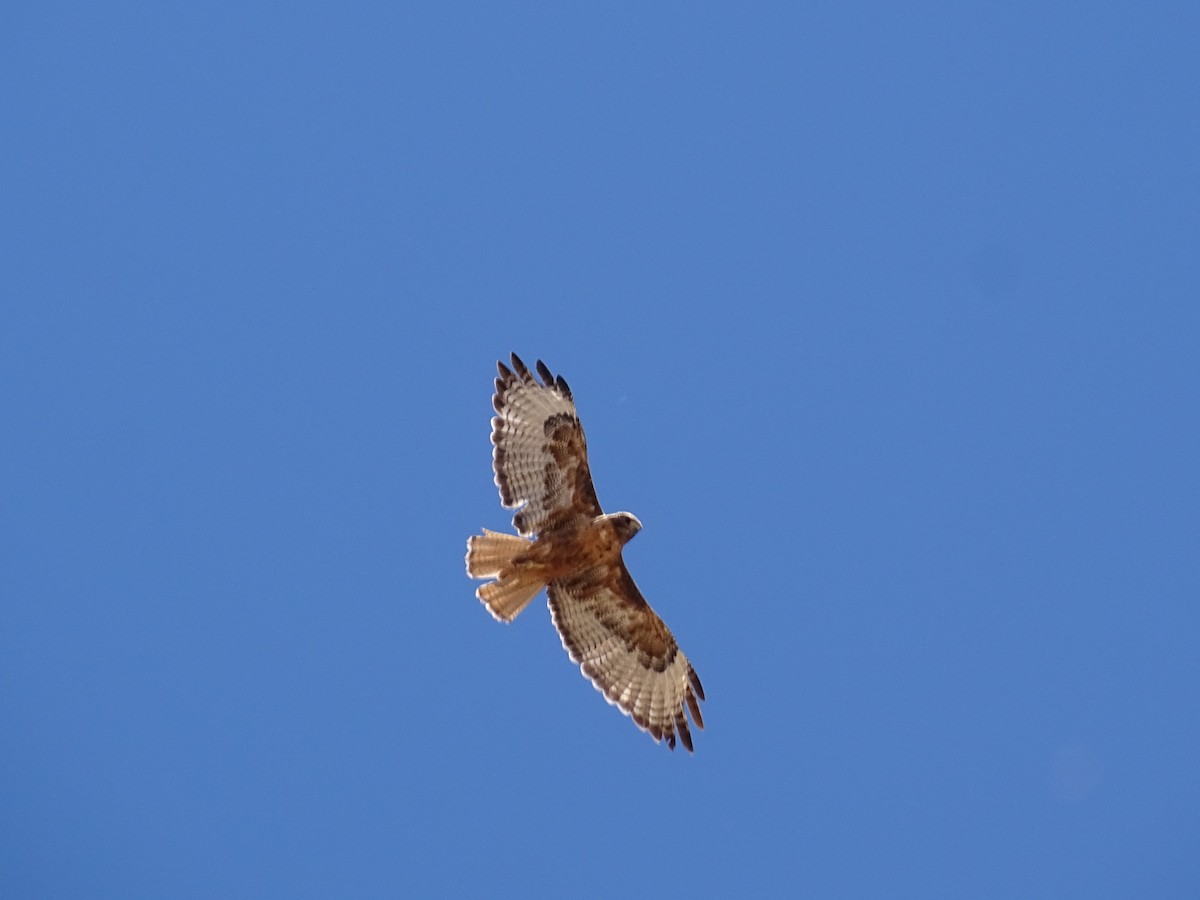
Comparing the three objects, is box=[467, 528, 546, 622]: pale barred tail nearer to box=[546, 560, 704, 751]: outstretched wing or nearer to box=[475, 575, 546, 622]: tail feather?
box=[475, 575, 546, 622]: tail feather

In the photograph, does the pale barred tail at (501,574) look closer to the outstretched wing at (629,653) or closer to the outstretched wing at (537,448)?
the outstretched wing at (537,448)

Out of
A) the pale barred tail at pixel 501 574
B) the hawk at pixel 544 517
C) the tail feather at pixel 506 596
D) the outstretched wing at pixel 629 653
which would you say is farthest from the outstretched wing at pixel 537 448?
the outstretched wing at pixel 629 653

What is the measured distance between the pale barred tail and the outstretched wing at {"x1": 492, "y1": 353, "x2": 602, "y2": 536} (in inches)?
9.4

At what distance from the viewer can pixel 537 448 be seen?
35.9 feet

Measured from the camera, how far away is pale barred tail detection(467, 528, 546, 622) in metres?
10.7

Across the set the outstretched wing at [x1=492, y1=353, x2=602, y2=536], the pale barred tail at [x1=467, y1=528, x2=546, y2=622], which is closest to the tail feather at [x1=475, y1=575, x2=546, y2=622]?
the pale barred tail at [x1=467, y1=528, x2=546, y2=622]

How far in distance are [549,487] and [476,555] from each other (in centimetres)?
71

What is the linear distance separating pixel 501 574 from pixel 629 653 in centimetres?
132

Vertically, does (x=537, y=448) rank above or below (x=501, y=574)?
above

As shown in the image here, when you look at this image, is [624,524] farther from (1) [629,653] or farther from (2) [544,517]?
(1) [629,653]

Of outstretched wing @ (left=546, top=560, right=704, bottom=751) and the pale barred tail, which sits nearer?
the pale barred tail

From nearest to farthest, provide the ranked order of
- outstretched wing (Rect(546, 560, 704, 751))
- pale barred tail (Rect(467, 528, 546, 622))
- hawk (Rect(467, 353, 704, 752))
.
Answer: pale barred tail (Rect(467, 528, 546, 622)) → hawk (Rect(467, 353, 704, 752)) → outstretched wing (Rect(546, 560, 704, 751))

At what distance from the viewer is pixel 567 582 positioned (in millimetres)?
11336

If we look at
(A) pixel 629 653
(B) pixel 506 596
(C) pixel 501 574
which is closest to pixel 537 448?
(C) pixel 501 574
